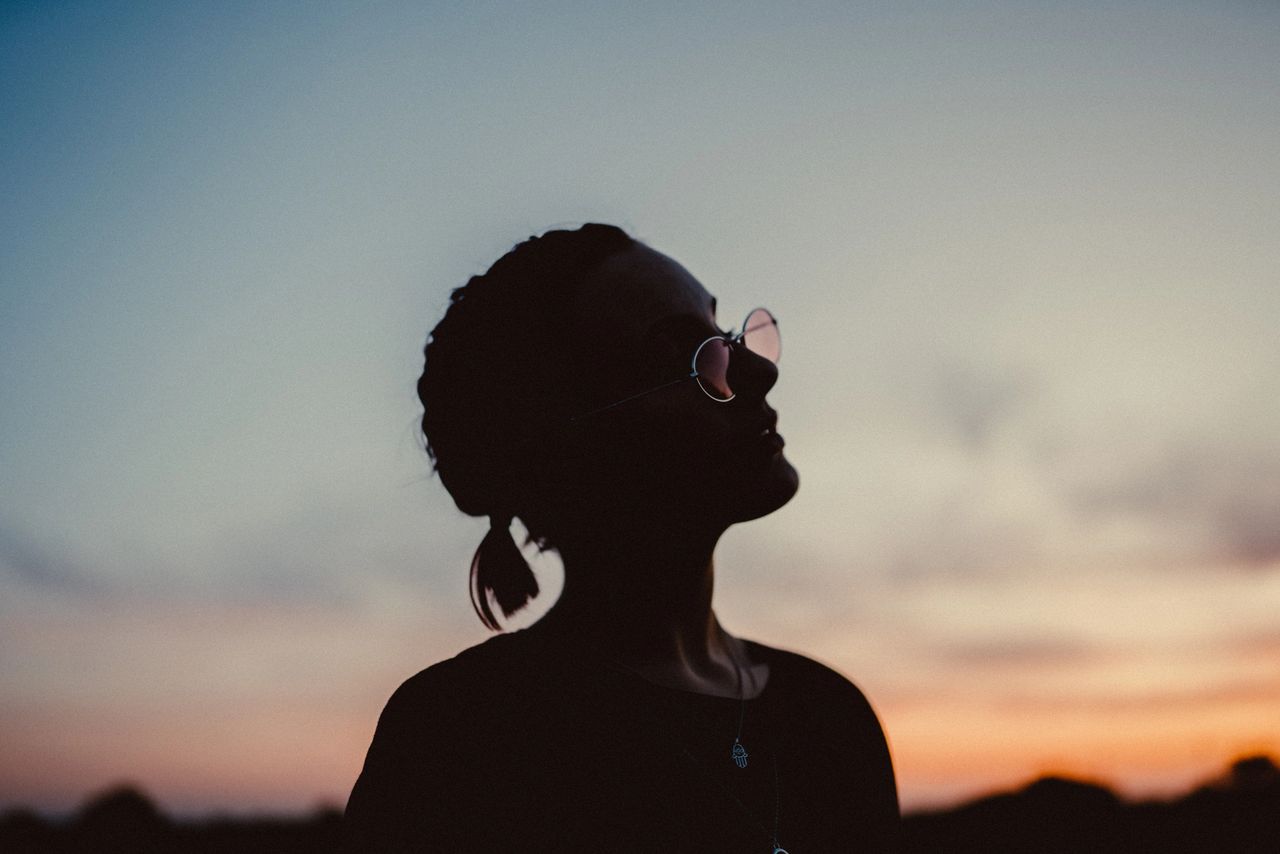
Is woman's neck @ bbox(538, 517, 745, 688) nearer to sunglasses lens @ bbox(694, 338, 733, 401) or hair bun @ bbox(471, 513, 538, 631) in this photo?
hair bun @ bbox(471, 513, 538, 631)

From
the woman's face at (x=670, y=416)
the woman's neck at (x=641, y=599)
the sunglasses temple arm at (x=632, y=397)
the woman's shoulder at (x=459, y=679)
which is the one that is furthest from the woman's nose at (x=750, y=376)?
the woman's shoulder at (x=459, y=679)

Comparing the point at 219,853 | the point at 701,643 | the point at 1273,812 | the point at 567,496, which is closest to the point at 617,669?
the point at 701,643

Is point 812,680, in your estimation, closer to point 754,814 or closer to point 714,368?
point 754,814

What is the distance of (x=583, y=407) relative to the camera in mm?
2340

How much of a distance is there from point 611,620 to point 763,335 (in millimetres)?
1002

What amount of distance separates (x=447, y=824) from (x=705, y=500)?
3.19 feet

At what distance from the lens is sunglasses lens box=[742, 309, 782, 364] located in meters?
2.56

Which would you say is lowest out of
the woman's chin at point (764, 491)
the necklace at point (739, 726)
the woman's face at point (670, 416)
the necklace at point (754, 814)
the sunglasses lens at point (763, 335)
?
the necklace at point (754, 814)

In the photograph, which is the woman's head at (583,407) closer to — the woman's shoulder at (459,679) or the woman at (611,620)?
the woman at (611,620)

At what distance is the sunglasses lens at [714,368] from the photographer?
2.22 m

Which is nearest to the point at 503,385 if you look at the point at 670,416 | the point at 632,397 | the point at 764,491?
the point at 632,397

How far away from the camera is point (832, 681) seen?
8.67 ft

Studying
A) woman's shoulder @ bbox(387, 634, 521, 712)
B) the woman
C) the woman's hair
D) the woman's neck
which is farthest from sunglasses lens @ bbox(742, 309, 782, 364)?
woman's shoulder @ bbox(387, 634, 521, 712)

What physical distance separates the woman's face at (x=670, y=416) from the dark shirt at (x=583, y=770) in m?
0.50
